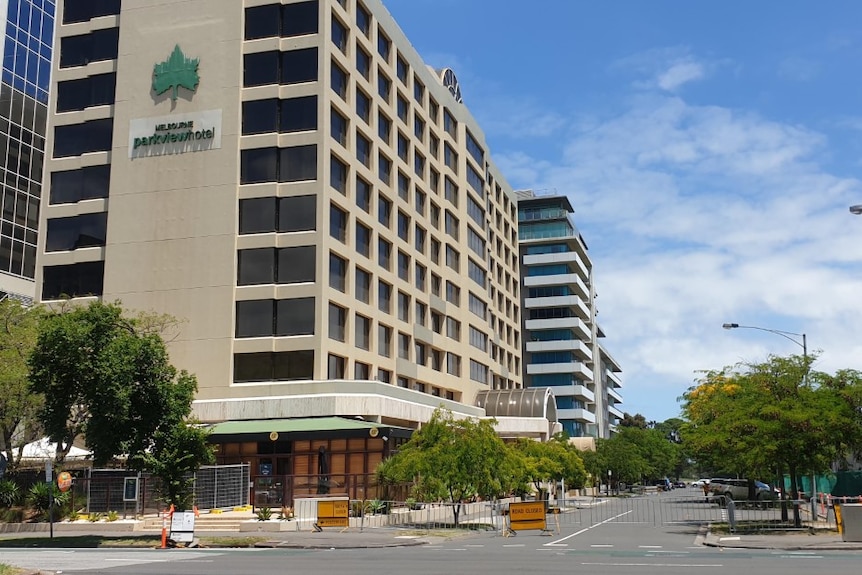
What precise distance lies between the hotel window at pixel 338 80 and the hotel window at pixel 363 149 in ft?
9.52

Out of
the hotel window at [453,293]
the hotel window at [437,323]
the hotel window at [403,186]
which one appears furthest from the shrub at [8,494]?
the hotel window at [453,293]

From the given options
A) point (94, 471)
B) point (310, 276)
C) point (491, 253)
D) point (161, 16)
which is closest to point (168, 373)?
point (94, 471)

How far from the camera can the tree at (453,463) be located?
132 feet

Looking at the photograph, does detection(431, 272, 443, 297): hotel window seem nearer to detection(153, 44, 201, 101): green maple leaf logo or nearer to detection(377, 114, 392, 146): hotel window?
detection(377, 114, 392, 146): hotel window

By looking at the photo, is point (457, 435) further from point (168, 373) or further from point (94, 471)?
point (94, 471)

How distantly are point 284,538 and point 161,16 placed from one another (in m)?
36.3

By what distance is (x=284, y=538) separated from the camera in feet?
104

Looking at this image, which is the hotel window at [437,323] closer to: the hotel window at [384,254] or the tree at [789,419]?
the hotel window at [384,254]

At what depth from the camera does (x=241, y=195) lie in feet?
168

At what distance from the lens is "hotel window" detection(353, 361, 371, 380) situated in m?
54.3

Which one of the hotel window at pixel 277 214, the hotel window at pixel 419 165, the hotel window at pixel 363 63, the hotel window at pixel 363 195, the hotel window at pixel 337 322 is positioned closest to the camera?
the hotel window at pixel 277 214

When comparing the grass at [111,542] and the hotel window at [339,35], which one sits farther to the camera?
the hotel window at [339,35]

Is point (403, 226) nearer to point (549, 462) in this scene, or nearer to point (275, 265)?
point (275, 265)

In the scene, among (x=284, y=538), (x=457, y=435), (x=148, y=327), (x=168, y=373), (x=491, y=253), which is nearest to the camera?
(x=284, y=538)
